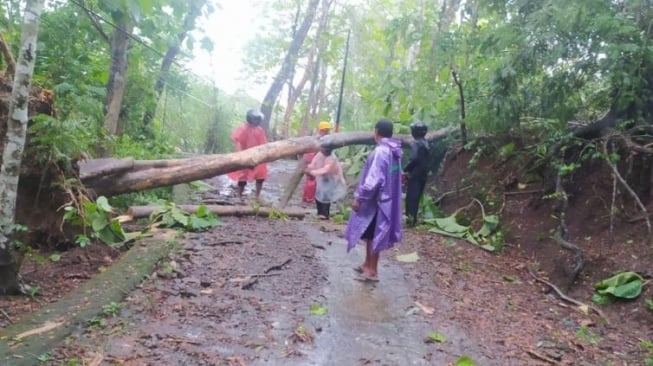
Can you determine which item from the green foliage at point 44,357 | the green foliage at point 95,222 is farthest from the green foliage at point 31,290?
the green foliage at point 44,357

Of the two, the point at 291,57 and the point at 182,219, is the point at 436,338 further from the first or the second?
the point at 291,57

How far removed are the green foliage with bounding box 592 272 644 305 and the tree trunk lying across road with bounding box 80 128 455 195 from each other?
195 inches

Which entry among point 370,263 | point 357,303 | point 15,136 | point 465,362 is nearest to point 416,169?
point 370,263

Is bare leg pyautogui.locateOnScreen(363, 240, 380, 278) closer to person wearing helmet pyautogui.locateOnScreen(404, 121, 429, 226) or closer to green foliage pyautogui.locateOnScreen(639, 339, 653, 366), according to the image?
green foliage pyautogui.locateOnScreen(639, 339, 653, 366)

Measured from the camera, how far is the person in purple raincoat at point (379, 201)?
18.8 ft

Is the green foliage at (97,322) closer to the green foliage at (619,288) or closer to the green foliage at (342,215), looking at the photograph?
the green foliage at (619,288)

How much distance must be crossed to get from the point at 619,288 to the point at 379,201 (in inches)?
103

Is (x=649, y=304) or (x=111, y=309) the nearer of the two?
(x=111, y=309)

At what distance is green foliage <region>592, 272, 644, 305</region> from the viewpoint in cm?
552

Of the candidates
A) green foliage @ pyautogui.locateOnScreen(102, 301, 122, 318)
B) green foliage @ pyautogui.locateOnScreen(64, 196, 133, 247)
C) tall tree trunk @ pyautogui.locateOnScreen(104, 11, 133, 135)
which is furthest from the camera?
tall tree trunk @ pyautogui.locateOnScreen(104, 11, 133, 135)

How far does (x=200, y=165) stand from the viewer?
852 centimetres

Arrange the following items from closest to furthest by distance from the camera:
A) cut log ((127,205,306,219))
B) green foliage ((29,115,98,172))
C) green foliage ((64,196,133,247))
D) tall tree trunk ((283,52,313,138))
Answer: green foliage ((29,115,98,172)), green foliage ((64,196,133,247)), cut log ((127,205,306,219)), tall tree trunk ((283,52,313,138))

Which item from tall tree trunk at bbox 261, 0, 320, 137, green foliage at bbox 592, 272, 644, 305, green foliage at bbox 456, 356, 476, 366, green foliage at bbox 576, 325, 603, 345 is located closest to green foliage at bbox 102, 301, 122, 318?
green foliage at bbox 456, 356, 476, 366

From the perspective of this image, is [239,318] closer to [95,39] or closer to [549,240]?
[549,240]
